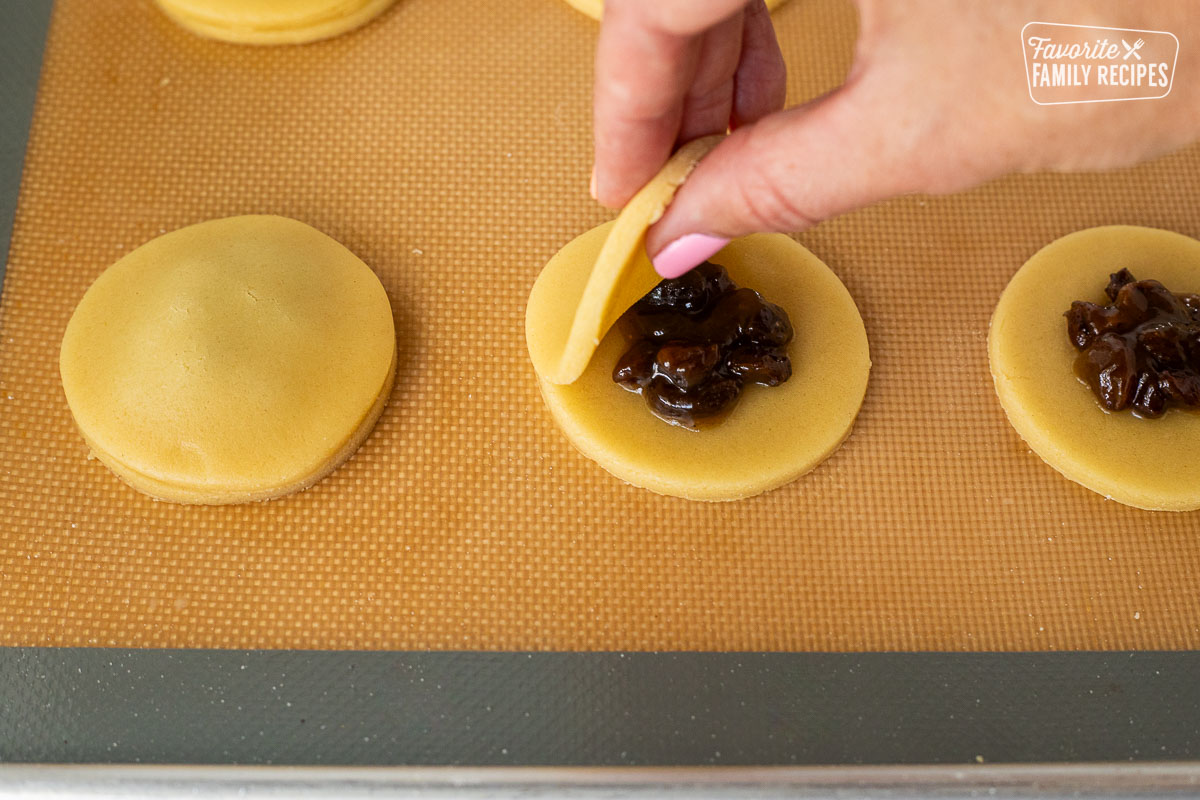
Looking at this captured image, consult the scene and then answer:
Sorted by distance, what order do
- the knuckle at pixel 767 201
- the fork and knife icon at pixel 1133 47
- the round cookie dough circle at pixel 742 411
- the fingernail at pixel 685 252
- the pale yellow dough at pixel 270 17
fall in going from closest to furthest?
the fork and knife icon at pixel 1133 47 < the knuckle at pixel 767 201 < the fingernail at pixel 685 252 < the round cookie dough circle at pixel 742 411 < the pale yellow dough at pixel 270 17

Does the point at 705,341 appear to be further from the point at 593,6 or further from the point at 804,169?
the point at 593,6

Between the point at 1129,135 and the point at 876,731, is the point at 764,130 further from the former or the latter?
the point at 876,731

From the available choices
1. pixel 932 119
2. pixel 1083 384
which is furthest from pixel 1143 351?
pixel 932 119

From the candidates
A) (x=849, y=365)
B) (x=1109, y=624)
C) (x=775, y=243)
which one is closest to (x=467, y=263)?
(x=775, y=243)

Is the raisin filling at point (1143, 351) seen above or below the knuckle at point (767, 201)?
below

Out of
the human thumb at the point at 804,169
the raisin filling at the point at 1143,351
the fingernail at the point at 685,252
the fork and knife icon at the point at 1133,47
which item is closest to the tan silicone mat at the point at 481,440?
the raisin filling at the point at 1143,351

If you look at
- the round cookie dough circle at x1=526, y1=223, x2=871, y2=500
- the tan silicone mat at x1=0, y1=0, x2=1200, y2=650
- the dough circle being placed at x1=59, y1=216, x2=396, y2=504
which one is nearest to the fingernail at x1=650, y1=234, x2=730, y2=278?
the round cookie dough circle at x1=526, y1=223, x2=871, y2=500

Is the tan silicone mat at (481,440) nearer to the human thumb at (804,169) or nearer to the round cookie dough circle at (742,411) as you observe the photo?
the round cookie dough circle at (742,411)
